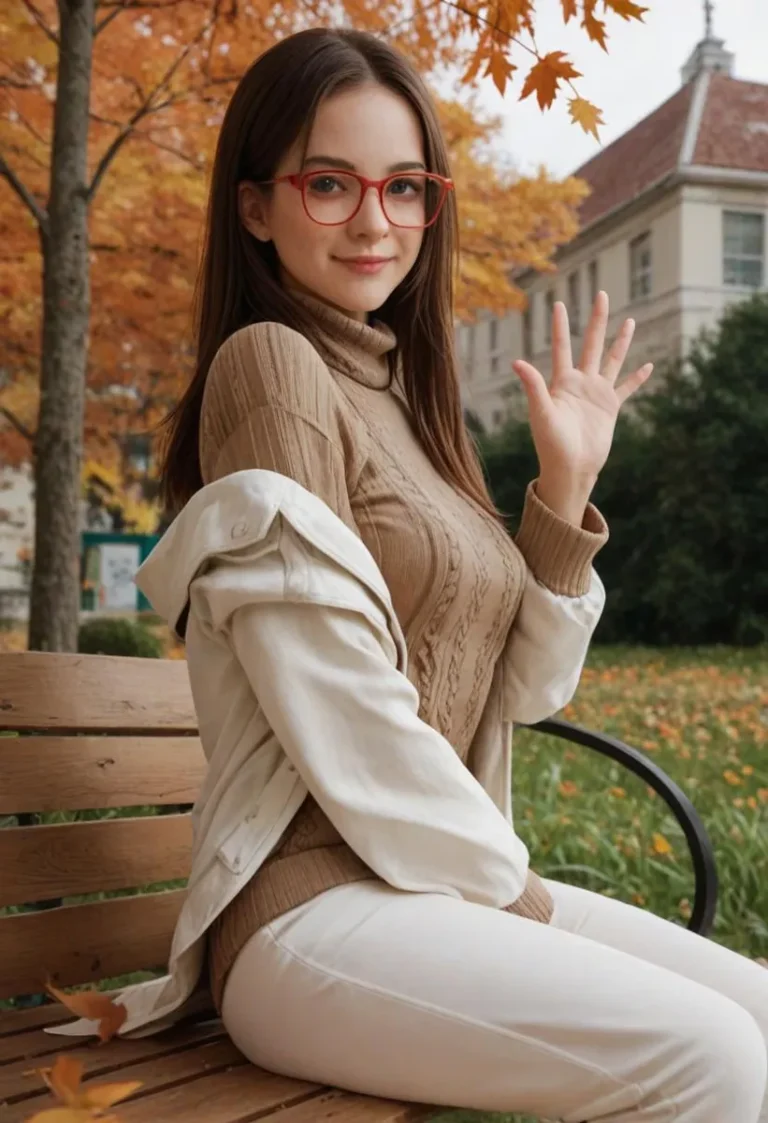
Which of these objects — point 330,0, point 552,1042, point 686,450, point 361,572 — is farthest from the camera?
point 686,450

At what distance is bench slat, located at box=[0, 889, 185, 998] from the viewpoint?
2.02m

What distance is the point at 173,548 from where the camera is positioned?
1595 mm

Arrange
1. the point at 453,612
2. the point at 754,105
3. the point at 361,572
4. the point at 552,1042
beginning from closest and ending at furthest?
the point at 552,1042 < the point at 361,572 < the point at 453,612 < the point at 754,105

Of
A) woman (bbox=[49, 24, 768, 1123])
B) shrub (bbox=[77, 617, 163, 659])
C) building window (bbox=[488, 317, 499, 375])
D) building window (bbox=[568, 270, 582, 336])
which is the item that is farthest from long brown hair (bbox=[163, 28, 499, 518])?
building window (bbox=[488, 317, 499, 375])

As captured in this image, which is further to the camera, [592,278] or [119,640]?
[592,278]

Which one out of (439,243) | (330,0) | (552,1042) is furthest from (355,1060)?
(330,0)

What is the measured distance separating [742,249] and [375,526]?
1587 cm

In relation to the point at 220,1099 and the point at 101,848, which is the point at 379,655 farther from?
the point at 101,848

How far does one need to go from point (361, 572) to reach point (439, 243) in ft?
2.25

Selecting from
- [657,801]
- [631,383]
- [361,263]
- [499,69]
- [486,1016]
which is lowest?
[657,801]

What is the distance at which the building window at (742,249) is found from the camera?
16297 millimetres

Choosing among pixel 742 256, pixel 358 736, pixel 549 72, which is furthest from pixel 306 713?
pixel 742 256

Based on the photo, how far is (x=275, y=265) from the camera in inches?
75.0

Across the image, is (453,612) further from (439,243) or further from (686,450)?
(686,450)
